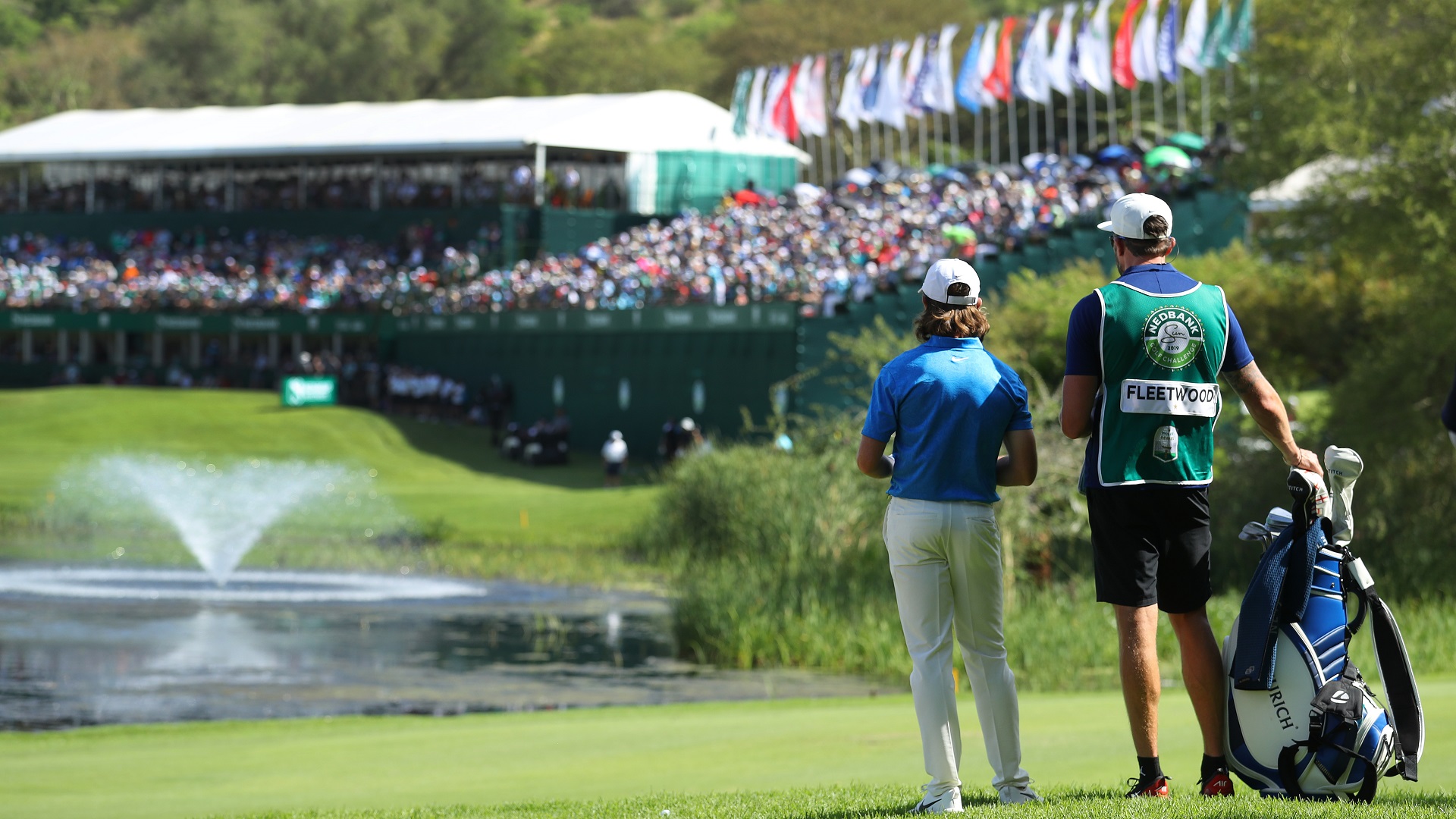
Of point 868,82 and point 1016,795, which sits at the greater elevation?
point 868,82

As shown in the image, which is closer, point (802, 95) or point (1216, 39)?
point (1216, 39)

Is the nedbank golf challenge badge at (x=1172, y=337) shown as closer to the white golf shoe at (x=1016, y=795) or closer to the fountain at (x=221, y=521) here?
the white golf shoe at (x=1016, y=795)

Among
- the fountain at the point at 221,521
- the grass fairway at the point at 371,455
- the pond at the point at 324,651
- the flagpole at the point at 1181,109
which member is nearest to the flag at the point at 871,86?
the flagpole at the point at 1181,109

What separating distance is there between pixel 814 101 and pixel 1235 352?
50006 millimetres

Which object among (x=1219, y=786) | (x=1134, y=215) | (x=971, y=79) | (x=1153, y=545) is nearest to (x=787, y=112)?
(x=971, y=79)

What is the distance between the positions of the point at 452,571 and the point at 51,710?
1379cm

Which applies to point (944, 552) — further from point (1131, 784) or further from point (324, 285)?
point (324, 285)

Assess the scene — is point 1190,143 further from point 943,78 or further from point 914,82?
point 914,82

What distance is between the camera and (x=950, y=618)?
666 centimetres

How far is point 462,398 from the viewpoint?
1977 inches

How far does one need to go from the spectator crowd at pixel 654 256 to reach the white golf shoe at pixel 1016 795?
32.9m

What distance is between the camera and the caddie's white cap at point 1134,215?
665cm

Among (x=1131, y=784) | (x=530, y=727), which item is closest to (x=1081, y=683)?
(x=530, y=727)

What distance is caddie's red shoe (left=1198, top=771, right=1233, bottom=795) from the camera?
259 inches
